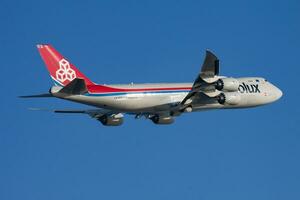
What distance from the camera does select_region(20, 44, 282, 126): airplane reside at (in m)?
69.4

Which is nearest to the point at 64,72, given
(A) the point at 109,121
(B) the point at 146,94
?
(B) the point at 146,94

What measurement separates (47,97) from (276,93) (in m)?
27.7

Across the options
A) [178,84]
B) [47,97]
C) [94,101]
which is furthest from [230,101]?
[47,97]

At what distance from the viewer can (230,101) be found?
7412cm

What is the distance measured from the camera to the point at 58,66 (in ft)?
238

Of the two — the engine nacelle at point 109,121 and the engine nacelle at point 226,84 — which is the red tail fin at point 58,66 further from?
the engine nacelle at point 226,84

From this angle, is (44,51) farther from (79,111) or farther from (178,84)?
(178,84)

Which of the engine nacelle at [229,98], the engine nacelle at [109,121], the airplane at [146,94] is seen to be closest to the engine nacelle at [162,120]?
the airplane at [146,94]

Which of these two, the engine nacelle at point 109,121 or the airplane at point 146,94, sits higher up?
the airplane at point 146,94

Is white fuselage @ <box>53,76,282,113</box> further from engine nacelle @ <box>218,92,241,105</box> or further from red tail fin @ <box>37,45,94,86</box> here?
red tail fin @ <box>37,45,94,86</box>

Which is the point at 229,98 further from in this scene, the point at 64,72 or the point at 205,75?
the point at 64,72

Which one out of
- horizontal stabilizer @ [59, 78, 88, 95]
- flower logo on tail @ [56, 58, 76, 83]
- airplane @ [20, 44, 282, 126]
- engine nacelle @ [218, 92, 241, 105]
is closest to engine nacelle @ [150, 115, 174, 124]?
airplane @ [20, 44, 282, 126]

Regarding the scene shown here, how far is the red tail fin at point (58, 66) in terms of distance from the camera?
237 feet

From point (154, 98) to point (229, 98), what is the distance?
7.51 metres
